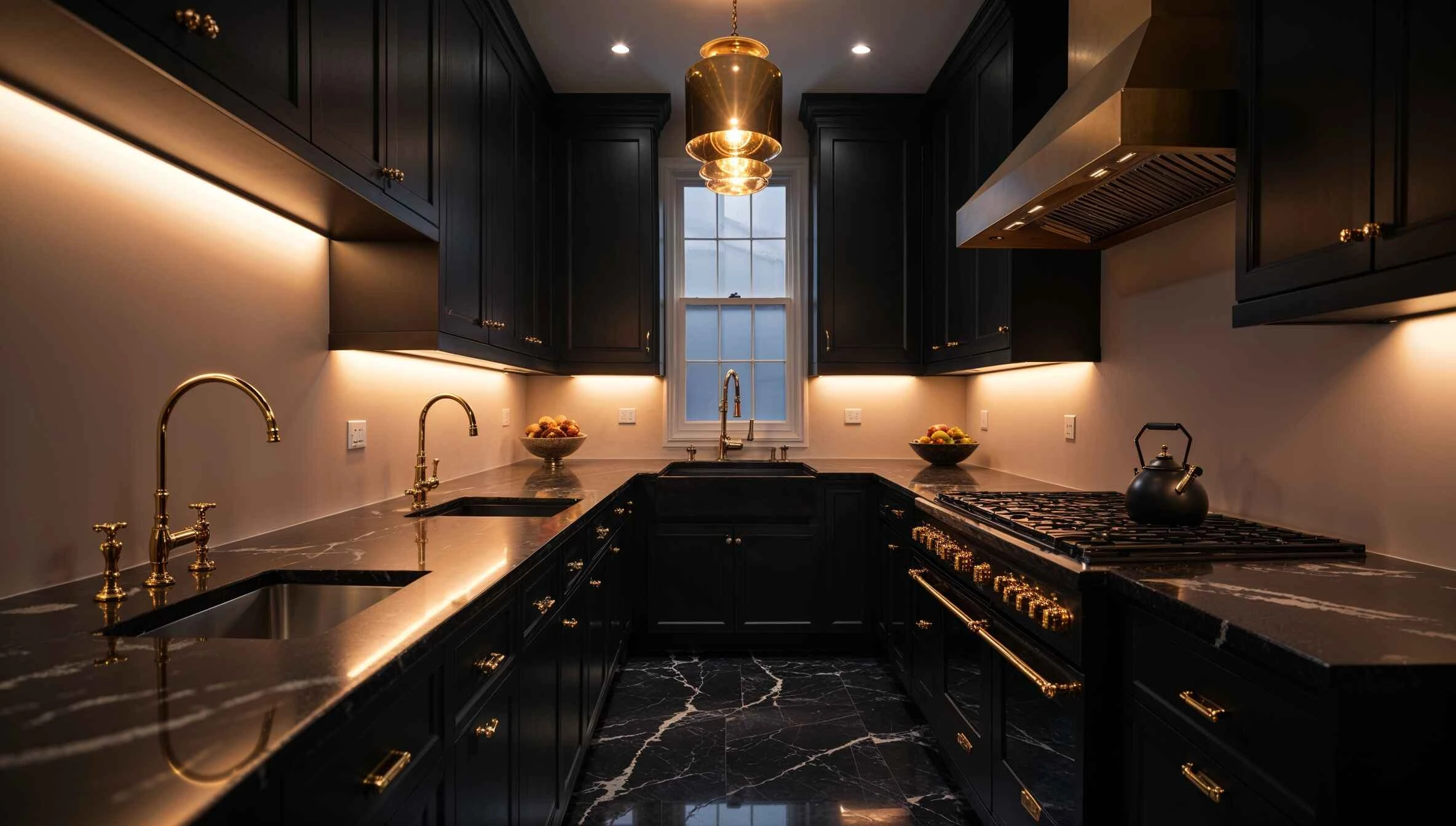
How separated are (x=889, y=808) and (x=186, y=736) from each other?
1.98 m

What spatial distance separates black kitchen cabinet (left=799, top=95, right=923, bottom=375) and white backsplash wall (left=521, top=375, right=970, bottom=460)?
30 centimetres

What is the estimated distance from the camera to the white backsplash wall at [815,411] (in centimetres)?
404

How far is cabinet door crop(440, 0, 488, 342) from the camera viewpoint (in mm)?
2180

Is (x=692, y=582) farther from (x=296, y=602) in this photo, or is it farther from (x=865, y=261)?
(x=296, y=602)

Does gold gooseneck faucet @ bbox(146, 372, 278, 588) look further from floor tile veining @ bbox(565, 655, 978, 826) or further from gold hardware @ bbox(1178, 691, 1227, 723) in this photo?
gold hardware @ bbox(1178, 691, 1227, 723)

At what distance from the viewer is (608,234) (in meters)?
3.74

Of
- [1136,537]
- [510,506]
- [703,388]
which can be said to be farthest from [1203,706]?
[703,388]

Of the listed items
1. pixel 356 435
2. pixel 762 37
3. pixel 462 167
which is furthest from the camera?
pixel 762 37

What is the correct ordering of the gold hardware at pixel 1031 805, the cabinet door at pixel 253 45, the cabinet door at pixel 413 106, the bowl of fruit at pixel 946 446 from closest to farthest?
the cabinet door at pixel 253 45, the gold hardware at pixel 1031 805, the cabinet door at pixel 413 106, the bowl of fruit at pixel 946 446

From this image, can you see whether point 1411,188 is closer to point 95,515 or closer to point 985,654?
point 985,654

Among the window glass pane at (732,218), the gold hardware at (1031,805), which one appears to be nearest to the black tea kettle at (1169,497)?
the gold hardware at (1031,805)

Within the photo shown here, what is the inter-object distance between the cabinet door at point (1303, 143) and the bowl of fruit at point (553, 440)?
278 cm

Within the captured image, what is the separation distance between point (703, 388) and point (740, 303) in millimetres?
546

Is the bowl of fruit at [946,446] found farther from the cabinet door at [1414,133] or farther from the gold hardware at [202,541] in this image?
the gold hardware at [202,541]
